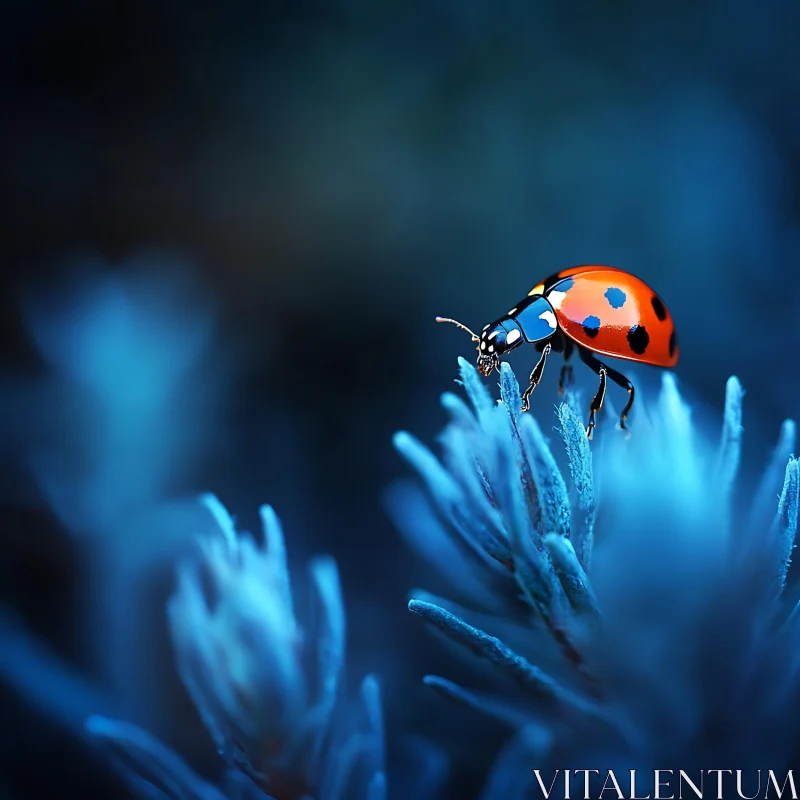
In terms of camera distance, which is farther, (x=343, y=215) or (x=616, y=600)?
(x=343, y=215)

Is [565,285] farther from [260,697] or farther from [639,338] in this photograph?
[260,697]

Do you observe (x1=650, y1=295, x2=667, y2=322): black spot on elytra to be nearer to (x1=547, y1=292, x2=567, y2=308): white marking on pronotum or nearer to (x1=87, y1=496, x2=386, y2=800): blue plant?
(x1=547, y1=292, x2=567, y2=308): white marking on pronotum

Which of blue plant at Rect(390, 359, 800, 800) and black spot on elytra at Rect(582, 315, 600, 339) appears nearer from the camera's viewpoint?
blue plant at Rect(390, 359, 800, 800)

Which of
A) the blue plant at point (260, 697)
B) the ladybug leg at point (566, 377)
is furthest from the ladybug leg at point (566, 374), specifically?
the blue plant at point (260, 697)

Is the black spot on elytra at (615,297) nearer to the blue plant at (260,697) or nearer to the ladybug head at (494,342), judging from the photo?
the ladybug head at (494,342)

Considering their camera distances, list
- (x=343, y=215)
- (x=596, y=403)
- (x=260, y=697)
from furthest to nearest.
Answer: (x=343, y=215) < (x=596, y=403) < (x=260, y=697)

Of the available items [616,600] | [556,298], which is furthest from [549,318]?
[616,600]

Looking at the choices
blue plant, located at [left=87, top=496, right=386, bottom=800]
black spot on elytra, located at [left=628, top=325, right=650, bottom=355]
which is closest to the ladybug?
black spot on elytra, located at [left=628, top=325, right=650, bottom=355]
